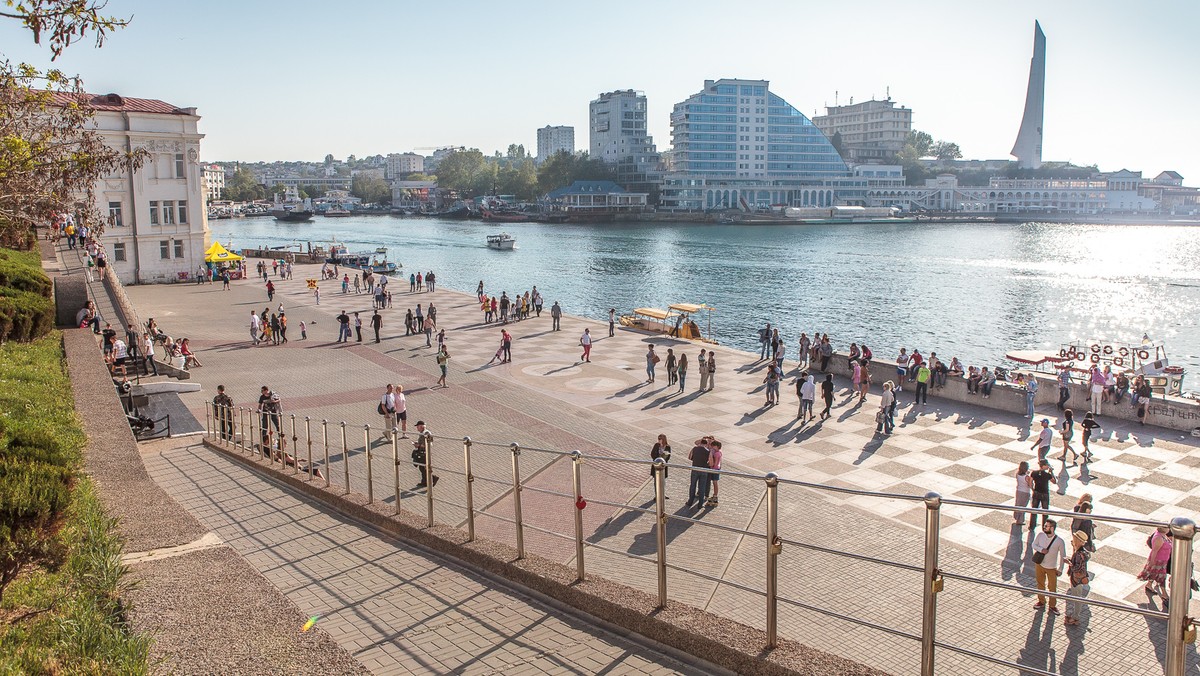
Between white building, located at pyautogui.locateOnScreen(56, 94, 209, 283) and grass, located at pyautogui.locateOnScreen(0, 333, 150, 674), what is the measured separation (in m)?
48.2

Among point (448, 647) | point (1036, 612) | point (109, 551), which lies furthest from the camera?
point (1036, 612)

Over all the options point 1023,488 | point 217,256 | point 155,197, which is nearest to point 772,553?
point 1023,488

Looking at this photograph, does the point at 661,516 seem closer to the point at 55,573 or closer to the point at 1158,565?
the point at 55,573

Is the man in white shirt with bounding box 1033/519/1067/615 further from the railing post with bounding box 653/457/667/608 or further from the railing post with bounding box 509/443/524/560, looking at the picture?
the railing post with bounding box 509/443/524/560

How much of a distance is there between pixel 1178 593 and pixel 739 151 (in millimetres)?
184283

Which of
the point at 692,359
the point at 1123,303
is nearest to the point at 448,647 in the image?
the point at 692,359

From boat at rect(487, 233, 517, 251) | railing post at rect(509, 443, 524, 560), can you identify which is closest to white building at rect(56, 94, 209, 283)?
railing post at rect(509, 443, 524, 560)

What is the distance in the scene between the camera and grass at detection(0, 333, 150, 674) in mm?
4984

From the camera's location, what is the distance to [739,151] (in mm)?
181250

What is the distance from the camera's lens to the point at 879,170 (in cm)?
19788

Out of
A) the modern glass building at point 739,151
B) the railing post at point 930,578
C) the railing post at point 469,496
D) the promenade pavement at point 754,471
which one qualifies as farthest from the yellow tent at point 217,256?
the modern glass building at point 739,151

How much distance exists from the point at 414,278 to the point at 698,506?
142 ft

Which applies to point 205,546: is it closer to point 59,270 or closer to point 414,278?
point 59,270

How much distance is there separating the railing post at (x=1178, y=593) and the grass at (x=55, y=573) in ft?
17.0
